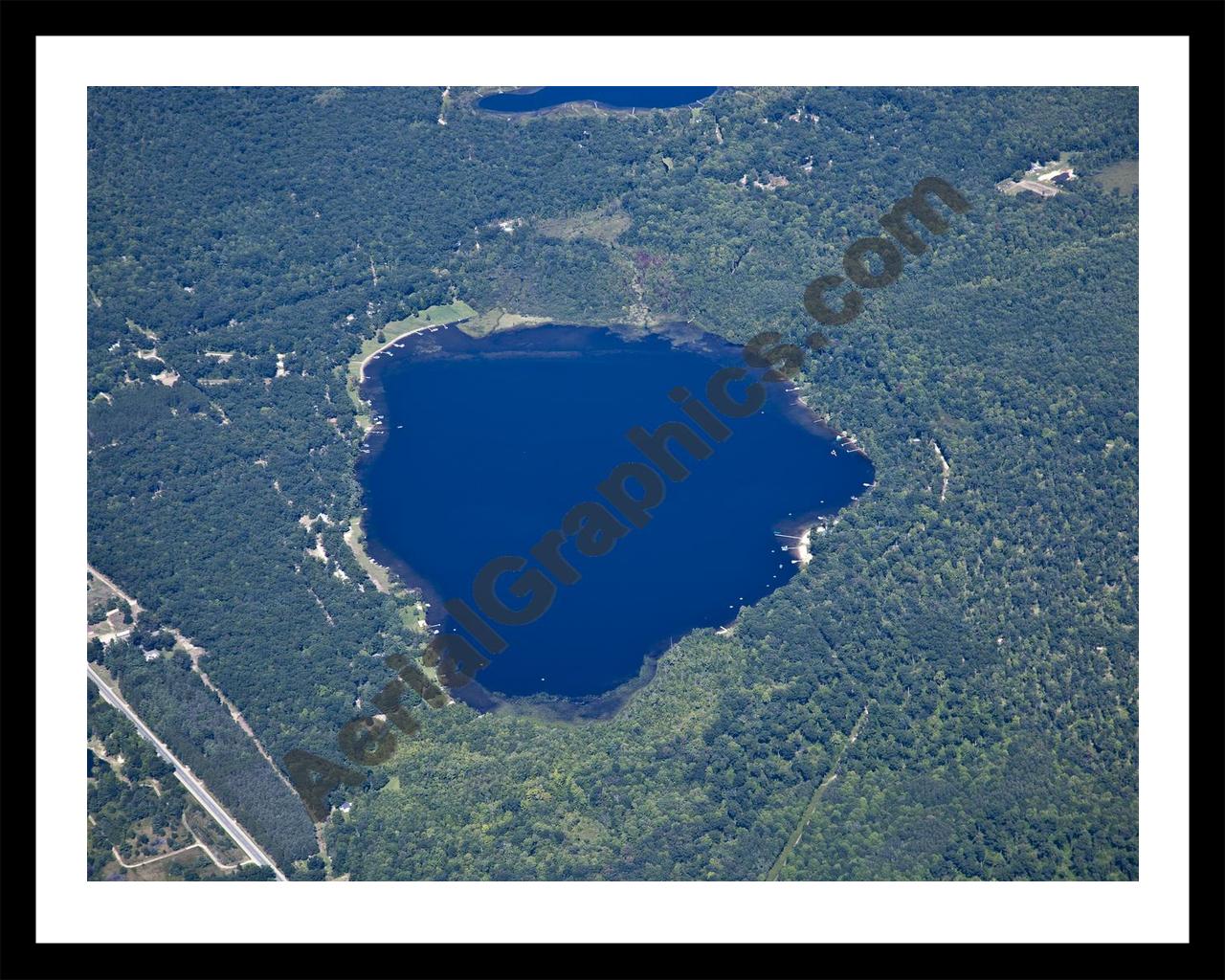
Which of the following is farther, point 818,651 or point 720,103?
point 720,103

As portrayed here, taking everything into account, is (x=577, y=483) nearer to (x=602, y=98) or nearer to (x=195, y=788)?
(x=195, y=788)

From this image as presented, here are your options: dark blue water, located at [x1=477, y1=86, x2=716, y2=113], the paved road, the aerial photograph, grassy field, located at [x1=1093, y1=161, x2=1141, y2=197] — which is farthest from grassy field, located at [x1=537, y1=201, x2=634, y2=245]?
the paved road

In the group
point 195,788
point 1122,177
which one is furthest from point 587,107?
point 195,788

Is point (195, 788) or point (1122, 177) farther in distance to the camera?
point (1122, 177)

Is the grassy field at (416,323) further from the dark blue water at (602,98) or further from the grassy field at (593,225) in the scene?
the dark blue water at (602,98)

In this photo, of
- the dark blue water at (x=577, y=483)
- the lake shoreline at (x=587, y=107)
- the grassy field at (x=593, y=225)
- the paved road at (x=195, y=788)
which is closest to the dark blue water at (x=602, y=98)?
the lake shoreline at (x=587, y=107)

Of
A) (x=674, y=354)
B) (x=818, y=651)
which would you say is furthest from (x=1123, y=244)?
(x=818, y=651)

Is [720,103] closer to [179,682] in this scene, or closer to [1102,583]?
[1102,583]
